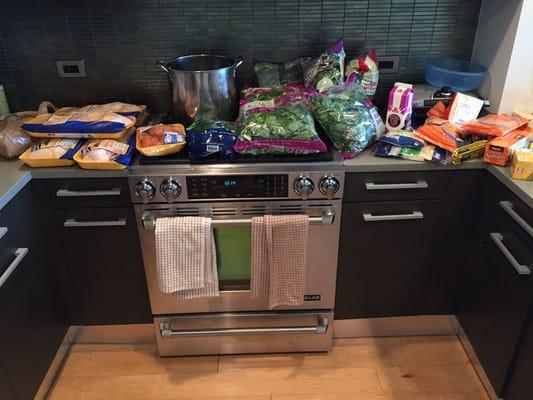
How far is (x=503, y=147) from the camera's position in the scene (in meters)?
1.47

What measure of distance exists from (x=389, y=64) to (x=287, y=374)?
4.39ft

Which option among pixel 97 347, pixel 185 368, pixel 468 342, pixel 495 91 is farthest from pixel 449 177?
pixel 97 347

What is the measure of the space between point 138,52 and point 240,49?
0.42 m

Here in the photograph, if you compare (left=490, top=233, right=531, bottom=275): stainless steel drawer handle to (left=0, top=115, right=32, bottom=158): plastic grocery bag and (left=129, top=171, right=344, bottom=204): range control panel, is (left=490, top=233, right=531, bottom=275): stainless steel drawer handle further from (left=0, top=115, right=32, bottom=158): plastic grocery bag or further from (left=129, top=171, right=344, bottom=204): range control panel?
(left=0, top=115, right=32, bottom=158): plastic grocery bag

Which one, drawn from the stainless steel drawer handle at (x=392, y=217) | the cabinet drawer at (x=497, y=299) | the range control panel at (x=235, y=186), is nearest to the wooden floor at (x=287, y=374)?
the cabinet drawer at (x=497, y=299)

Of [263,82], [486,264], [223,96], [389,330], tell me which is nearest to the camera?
[486,264]

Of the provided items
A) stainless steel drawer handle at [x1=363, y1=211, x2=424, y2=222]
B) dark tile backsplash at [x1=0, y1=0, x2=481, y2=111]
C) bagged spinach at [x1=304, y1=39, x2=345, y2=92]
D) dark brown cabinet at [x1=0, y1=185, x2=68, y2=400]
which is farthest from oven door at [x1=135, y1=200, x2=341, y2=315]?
dark tile backsplash at [x1=0, y1=0, x2=481, y2=111]

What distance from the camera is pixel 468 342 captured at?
6.03 ft

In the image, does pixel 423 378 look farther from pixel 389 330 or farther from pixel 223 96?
pixel 223 96

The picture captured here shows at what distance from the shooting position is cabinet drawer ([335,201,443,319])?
64.6 inches

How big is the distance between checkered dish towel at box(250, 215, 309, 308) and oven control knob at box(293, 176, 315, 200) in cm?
8

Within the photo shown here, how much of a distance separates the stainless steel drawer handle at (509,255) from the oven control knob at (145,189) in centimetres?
113

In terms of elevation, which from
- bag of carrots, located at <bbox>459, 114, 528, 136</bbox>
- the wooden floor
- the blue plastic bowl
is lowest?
the wooden floor

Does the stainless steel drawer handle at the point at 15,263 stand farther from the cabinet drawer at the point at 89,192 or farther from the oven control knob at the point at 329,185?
the oven control knob at the point at 329,185
